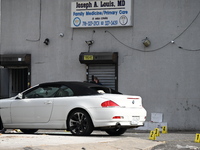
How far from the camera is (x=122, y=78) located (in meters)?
21.7

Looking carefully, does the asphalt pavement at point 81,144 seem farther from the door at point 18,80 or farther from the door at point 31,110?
the door at point 18,80

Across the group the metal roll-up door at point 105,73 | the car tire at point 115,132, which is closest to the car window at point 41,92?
the car tire at point 115,132

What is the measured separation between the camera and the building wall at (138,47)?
20812 millimetres

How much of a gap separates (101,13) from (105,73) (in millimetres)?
2499

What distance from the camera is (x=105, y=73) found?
72.0 feet

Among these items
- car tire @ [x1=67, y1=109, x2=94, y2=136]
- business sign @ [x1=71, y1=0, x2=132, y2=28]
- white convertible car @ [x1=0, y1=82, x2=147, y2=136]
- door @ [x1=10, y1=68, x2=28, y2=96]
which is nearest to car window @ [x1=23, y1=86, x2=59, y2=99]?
white convertible car @ [x1=0, y1=82, x2=147, y2=136]

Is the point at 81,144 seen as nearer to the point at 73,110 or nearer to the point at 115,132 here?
the point at 73,110

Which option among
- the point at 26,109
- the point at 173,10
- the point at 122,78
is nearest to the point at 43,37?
the point at 122,78

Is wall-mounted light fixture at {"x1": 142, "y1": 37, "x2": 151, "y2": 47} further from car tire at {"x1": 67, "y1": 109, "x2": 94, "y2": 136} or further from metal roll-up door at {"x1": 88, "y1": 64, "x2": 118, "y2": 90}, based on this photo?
car tire at {"x1": 67, "y1": 109, "x2": 94, "y2": 136}

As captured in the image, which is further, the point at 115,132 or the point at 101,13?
the point at 101,13

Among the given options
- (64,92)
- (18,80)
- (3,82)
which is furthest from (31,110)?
(18,80)

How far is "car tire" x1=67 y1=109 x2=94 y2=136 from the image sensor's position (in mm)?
12828

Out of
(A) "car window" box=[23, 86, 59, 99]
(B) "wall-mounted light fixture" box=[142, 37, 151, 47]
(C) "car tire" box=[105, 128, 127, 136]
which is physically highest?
(B) "wall-mounted light fixture" box=[142, 37, 151, 47]

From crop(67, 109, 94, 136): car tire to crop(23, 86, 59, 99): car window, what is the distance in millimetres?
1042
